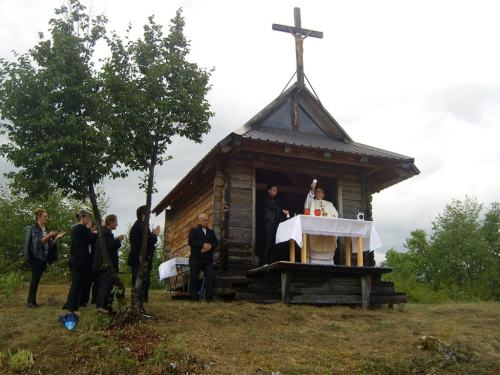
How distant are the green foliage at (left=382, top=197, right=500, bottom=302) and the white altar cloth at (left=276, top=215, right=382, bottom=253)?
18.8m

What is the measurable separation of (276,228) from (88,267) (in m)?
4.49

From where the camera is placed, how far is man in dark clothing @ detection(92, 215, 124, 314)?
813cm

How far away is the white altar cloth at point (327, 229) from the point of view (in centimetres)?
1057

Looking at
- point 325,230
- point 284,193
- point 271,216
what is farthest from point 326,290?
point 284,193

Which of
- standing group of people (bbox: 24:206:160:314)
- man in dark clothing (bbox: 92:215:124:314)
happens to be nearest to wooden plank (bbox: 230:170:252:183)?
standing group of people (bbox: 24:206:160:314)

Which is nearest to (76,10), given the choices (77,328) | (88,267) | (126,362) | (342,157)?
(88,267)

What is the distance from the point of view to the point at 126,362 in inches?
245

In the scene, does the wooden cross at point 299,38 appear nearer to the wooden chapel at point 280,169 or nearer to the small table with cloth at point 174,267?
the wooden chapel at point 280,169

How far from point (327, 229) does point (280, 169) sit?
7.57 feet

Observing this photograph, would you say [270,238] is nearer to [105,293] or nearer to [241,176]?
[241,176]

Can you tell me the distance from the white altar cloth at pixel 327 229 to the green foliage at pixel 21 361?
5.46m

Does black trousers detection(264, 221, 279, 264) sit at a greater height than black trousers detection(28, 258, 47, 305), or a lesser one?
greater

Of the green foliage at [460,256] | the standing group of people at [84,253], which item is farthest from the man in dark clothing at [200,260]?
the green foliage at [460,256]

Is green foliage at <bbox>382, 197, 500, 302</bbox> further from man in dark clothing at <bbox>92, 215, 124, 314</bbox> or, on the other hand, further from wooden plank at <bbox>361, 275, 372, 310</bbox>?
man in dark clothing at <bbox>92, 215, 124, 314</bbox>
